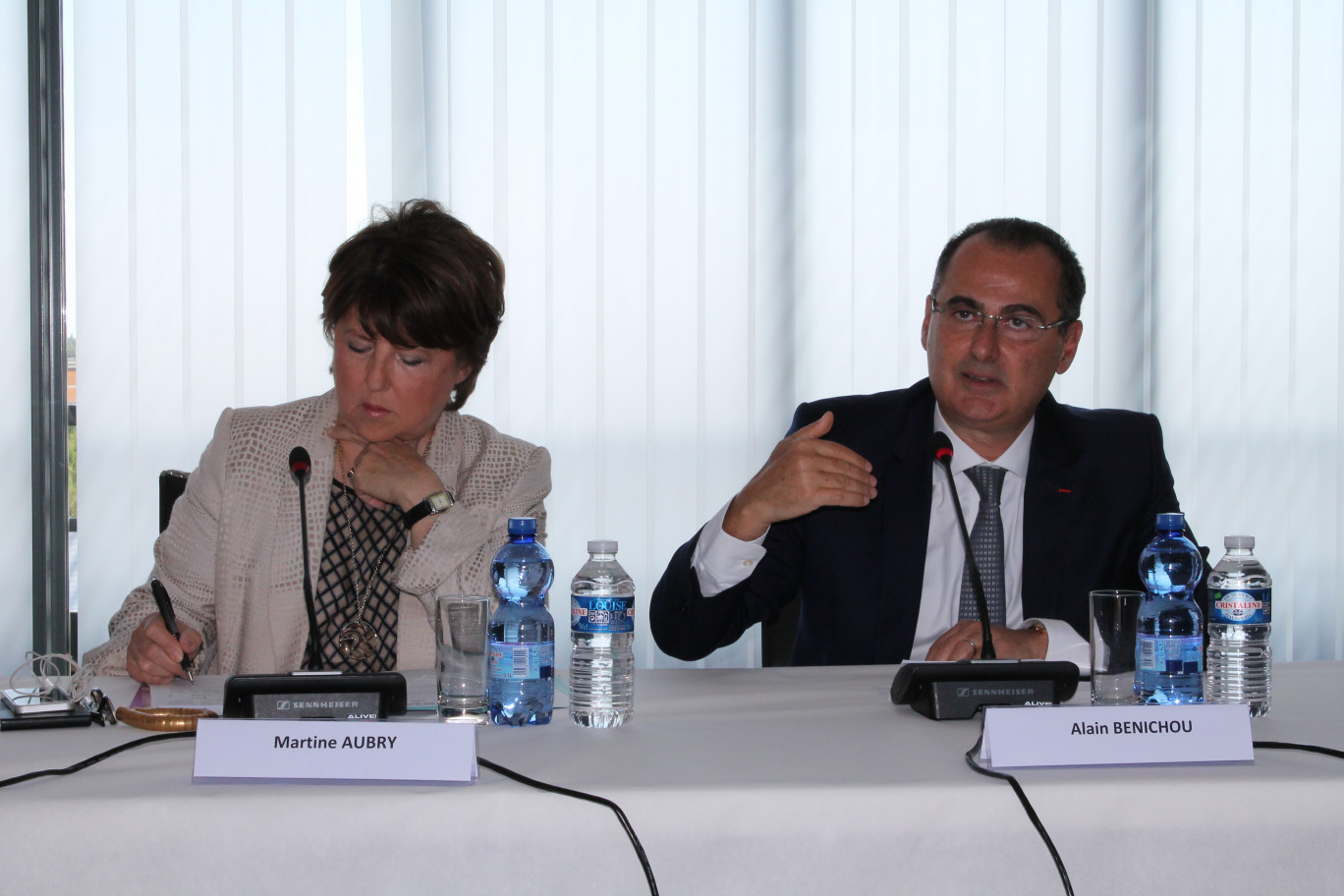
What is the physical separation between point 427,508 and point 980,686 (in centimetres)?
98

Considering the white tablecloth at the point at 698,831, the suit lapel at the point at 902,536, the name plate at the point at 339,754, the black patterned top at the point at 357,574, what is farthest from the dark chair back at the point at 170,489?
the suit lapel at the point at 902,536

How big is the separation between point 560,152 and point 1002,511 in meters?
2.15

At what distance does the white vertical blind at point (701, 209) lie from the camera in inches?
138

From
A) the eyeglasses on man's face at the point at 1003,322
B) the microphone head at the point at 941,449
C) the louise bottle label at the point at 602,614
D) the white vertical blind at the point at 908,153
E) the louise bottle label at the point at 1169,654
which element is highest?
the white vertical blind at the point at 908,153

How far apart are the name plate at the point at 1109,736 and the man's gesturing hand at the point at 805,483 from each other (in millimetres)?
626

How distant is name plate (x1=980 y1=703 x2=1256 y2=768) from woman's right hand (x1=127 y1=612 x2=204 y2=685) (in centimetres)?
106

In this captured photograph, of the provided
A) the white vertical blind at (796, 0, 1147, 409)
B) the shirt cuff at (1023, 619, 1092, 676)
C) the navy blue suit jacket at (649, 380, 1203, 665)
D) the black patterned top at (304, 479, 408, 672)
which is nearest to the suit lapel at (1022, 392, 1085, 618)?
the navy blue suit jacket at (649, 380, 1203, 665)

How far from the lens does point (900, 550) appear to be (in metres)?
1.90

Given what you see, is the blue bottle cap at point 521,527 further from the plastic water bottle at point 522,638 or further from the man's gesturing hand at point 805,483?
the man's gesturing hand at point 805,483

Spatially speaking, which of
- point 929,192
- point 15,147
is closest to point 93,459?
point 15,147

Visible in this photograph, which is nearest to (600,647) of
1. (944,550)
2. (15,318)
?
(944,550)

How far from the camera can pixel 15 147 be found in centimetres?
354

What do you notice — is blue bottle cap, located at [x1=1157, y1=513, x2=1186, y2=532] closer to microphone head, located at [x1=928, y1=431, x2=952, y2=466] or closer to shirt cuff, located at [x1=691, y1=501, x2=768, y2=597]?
microphone head, located at [x1=928, y1=431, x2=952, y2=466]

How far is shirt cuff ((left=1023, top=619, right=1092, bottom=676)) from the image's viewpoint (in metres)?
1.56
